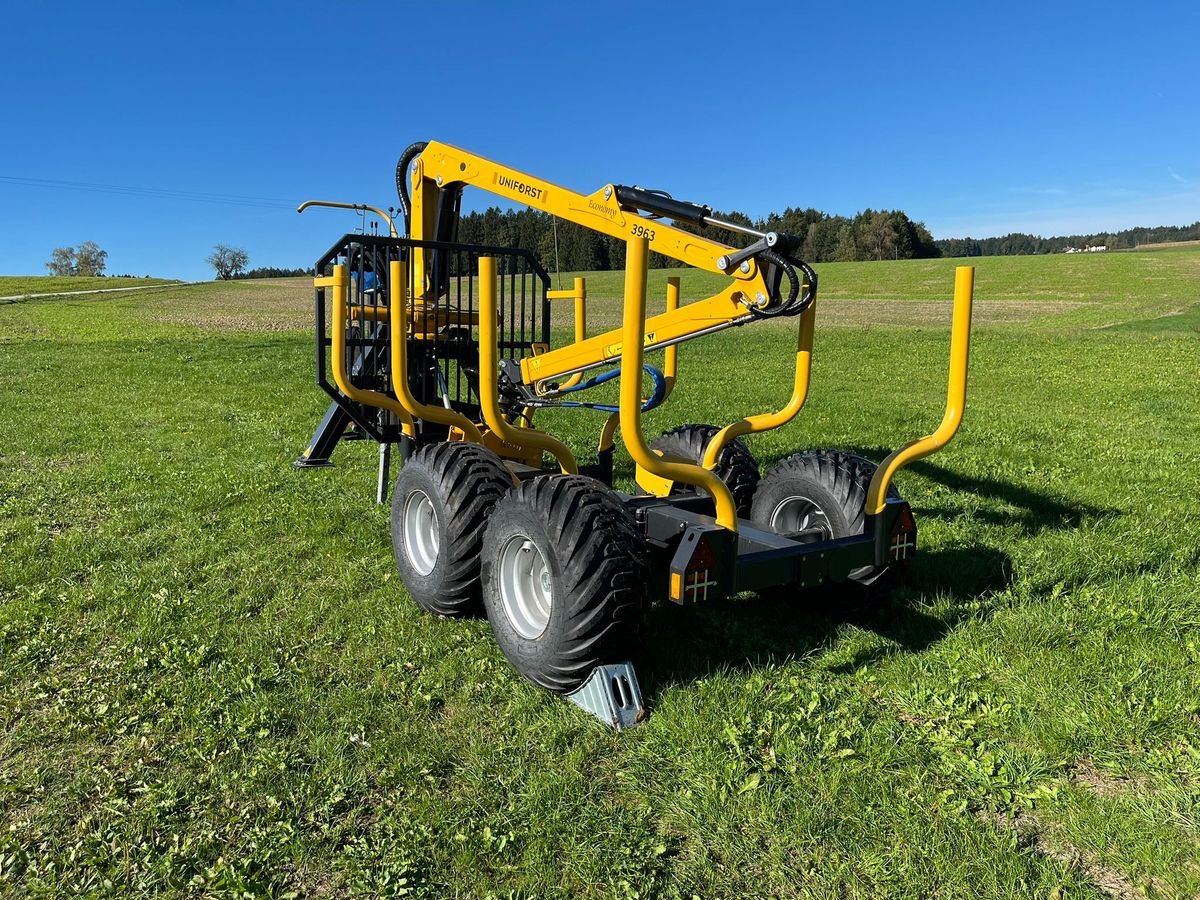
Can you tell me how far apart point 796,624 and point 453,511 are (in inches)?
76.7

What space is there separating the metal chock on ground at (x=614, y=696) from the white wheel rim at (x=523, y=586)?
534mm

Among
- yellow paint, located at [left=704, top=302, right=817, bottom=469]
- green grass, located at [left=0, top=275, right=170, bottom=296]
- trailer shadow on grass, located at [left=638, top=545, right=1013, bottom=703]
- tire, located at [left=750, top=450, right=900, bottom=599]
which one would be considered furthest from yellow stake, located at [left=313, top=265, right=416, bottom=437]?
green grass, located at [left=0, top=275, right=170, bottom=296]

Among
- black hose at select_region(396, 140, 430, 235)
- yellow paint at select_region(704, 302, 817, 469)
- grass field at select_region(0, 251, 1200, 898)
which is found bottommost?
grass field at select_region(0, 251, 1200, 898)

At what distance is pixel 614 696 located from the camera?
11.9ft

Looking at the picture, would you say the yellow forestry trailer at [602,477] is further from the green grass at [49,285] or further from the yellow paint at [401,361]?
the green grass at [49,285]

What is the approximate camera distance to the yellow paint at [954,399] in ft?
12.2

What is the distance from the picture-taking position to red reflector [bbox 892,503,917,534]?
4229 millimetres

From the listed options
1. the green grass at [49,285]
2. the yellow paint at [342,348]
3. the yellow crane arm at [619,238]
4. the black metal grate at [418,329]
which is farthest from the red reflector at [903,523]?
the green grass at [49,285]

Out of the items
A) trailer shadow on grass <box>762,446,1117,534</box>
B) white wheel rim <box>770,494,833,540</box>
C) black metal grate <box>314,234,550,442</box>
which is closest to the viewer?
white wheel rim <box>770,494,833,540</box>

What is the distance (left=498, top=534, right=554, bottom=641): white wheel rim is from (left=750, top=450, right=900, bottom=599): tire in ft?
5.18

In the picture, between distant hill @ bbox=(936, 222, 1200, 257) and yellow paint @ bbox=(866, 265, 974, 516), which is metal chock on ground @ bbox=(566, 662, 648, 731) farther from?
distant hill @ bbox=(936, 222, 1200, 257)

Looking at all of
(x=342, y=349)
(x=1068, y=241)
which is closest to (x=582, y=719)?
(x=342, y=349)

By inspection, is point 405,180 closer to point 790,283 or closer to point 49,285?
point 790,283

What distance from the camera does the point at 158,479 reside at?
26.0ft
